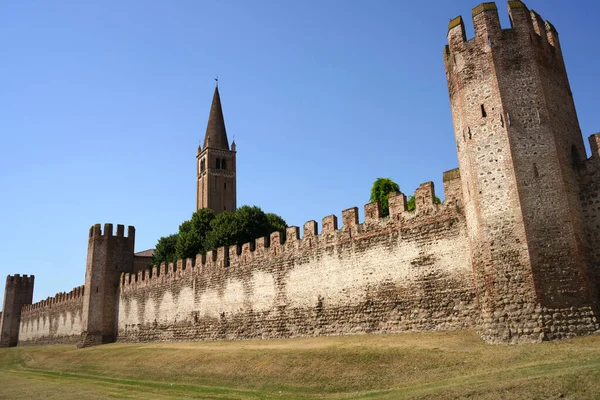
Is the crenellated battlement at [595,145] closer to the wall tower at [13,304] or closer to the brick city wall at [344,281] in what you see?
the brick city wall at [344,281]

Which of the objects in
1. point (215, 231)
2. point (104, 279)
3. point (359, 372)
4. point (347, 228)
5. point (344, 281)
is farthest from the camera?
point (215, 231)

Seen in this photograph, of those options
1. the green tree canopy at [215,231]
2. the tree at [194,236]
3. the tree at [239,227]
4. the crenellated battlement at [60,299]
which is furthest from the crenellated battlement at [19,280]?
the tree at [239,227]

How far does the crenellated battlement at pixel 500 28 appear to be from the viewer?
15.9 metres

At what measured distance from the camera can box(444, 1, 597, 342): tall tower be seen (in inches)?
534

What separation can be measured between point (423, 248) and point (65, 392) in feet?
41.6

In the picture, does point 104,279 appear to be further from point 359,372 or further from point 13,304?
point 13,304

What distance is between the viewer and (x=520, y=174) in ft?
47.9

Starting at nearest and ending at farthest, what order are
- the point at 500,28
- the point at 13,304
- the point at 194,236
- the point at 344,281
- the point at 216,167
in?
the point at 500,28 < the point at 344,281 < the point at 194,236 < the point at 13,304 < the point at 216,167

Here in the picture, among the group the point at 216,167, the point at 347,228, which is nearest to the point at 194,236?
the point at 347,228

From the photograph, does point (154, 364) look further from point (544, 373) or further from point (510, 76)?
point (510, 76)

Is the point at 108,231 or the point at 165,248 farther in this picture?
the point at 165,248

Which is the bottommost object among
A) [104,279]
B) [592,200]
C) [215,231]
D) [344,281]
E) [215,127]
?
[344,281]

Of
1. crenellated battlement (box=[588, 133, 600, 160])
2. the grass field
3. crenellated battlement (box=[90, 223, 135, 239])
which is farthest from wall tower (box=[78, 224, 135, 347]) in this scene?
A: crenellated battlement (box=[588, 133, 600, 160])

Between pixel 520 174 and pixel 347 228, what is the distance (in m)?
7.90
